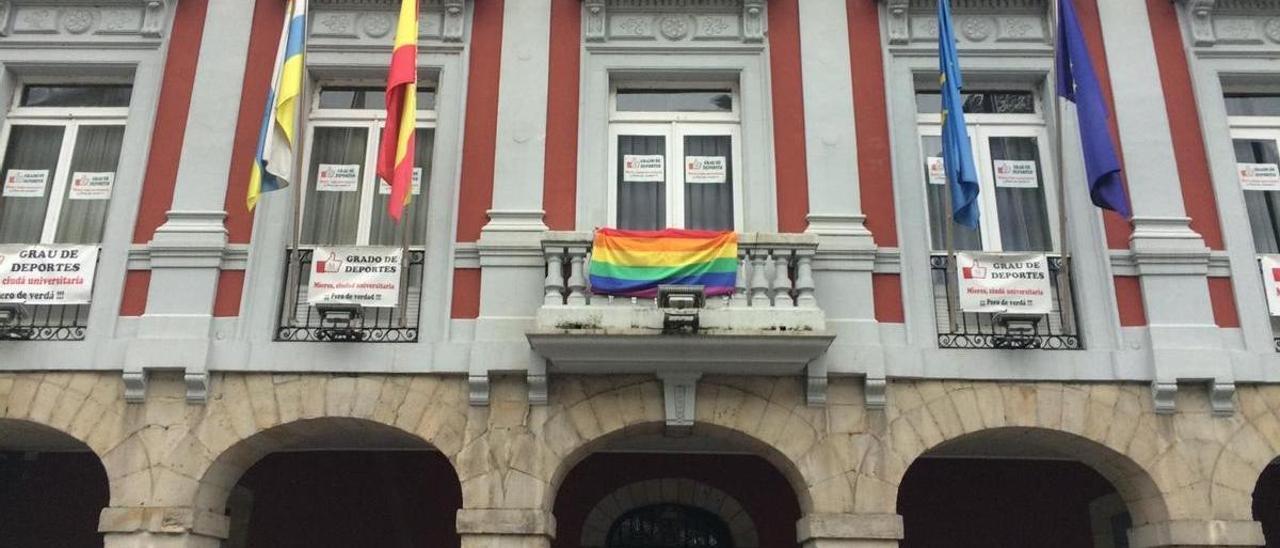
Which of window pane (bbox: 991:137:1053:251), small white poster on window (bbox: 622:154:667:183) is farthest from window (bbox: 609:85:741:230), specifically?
window pane (bbox: 991:137:1053:251)

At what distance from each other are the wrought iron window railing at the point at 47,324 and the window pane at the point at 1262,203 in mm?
10889

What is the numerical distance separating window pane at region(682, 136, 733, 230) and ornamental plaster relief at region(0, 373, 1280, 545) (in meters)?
1.81

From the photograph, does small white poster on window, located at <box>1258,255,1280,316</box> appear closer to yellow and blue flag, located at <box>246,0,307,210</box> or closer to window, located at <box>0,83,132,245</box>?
yellow and blue flag, located at <box>246,0,307,210</box>

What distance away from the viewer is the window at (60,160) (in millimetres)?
9742

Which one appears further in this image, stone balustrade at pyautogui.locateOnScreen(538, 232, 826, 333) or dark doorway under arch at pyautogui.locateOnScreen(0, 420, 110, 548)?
dark doorway under arch at pyautogui.locateOnScreen(0, 420, 110, 548)

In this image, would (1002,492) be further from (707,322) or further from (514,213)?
(514,213)

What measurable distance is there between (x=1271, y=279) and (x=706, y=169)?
17.3 ft

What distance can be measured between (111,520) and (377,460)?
301 cm

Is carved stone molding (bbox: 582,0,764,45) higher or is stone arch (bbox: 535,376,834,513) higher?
carved stone molding (bbox: 582,0,764,45)

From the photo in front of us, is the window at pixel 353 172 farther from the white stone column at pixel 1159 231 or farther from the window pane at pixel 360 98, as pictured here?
the white stone column at pixel 1159 231

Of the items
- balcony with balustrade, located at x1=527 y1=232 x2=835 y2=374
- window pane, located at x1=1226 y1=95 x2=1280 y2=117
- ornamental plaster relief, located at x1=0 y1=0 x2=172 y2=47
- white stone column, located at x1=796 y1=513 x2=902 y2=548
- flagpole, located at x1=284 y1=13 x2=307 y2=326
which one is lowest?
white stone column, located at x1=796 y1=513 x2=902 y2=548

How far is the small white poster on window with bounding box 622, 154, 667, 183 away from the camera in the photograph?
988cm

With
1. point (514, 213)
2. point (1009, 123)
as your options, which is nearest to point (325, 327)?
point (514, 213)

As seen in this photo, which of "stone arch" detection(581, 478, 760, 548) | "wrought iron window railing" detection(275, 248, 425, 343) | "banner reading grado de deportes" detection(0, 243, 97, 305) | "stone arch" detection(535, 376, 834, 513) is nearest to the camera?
"stone arch" detection(535, 376, 834, 513)
